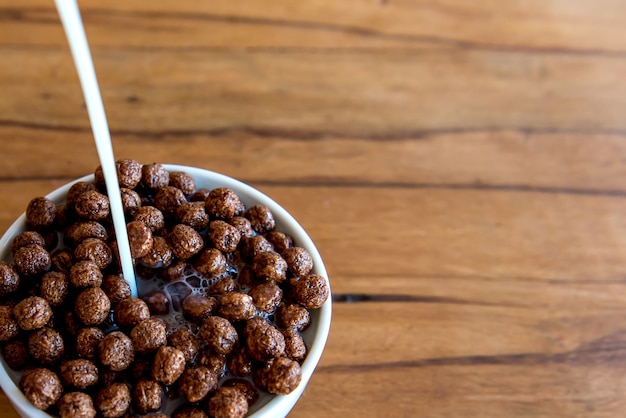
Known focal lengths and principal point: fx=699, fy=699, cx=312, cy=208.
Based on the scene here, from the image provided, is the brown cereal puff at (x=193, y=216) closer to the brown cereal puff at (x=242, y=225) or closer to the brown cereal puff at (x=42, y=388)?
the brown cereal puff at (x=242, y=225)

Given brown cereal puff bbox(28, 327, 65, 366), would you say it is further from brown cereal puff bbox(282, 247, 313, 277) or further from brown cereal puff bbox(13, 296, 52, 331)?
brown cereal puff bbox(282, 247, 313, 277)

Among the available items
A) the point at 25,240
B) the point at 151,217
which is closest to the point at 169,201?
the point at 151,217

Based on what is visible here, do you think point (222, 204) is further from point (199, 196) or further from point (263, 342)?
point (263, 342)

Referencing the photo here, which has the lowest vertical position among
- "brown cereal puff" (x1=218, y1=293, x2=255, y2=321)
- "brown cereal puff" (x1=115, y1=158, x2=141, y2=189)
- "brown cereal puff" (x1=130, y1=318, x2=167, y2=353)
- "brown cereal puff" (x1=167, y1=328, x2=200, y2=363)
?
"brown cereal puff" (x1=167, y1=328, x2=200, y2=363)

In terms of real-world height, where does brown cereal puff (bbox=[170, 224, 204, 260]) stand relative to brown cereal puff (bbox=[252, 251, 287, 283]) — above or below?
above

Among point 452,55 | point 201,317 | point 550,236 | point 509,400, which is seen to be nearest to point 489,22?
point 452,55

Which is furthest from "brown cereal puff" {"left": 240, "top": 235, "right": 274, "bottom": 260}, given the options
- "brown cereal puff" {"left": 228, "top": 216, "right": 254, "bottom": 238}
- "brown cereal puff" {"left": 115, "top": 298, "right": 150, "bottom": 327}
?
"brown cereal puff" {"left": 115, "top": 298, "right": 150, "bottom": 327}
